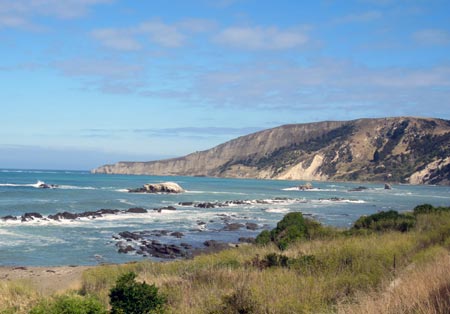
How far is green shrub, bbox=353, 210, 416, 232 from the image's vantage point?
21.8 metres

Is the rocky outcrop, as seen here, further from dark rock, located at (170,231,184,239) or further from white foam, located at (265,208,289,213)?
dark rock, located at (170,231,184,239)

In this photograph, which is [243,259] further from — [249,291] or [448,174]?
[448,174]

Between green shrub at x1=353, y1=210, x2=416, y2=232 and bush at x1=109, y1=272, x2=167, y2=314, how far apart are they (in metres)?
14.3

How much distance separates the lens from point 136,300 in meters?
9.70

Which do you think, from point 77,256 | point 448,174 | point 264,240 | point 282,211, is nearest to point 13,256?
point 77,256

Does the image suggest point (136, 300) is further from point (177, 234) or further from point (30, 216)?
point (30, 216)

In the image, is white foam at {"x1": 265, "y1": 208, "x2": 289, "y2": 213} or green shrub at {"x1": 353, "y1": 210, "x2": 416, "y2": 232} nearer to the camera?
green shrub at {"x1": 353, "y1": 210, "x2": 416, "y2": 232}

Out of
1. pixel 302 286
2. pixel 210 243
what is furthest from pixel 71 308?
pixel 210 243

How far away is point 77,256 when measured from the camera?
2880 centimetres

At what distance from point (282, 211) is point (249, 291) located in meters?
51.2

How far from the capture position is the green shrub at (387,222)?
2179 cm

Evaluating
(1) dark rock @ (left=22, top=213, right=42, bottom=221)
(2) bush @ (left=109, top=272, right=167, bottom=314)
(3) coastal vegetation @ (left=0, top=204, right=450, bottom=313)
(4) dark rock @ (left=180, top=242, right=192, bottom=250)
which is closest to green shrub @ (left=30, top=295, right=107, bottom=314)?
(3) coastal vegetation @ (left=0, top=204, right=450, bottom=313)

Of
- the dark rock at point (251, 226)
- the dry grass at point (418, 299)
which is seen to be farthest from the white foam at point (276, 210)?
the dry grass at point (418, 299)

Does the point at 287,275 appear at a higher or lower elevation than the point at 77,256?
higher
